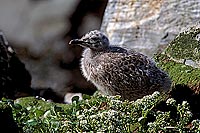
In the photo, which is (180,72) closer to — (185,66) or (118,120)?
(185,66)

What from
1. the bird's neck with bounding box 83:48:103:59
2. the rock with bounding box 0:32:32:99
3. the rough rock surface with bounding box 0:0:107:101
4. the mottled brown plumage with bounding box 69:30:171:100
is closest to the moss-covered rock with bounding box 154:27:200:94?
the mottled brown plumage with bounding box 69:30:171:100

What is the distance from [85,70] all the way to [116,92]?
344 mm

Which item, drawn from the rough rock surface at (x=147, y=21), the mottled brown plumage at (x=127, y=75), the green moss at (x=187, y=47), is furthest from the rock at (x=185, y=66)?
the rough rock surface at (x=147, y=21)

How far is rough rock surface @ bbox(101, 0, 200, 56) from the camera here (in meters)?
5.99

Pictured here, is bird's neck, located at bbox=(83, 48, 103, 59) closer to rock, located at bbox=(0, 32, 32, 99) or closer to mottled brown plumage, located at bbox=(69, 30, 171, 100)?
mottled brown plumage, located at bbox=(69, 30, 171, 100)

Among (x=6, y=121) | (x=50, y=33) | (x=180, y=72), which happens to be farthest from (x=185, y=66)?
(x=50, y=33)

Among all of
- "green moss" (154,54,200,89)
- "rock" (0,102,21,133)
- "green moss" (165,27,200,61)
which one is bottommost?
"green moss" (154,54,200,89)

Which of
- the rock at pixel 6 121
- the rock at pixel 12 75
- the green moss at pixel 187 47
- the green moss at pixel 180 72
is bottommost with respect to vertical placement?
the rock at pixel 12 75

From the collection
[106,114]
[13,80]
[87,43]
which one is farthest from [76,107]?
[13,80]

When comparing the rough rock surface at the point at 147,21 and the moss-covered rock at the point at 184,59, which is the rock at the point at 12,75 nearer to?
the rough rock surface at the point at 147,21

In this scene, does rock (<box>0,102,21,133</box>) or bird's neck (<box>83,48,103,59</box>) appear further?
bird's neck (<box>83,48,103,59</box>)

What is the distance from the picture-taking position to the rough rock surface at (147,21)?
599cm

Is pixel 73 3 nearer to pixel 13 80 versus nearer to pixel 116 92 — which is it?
pixel 13 80

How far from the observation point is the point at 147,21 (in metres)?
6.29
